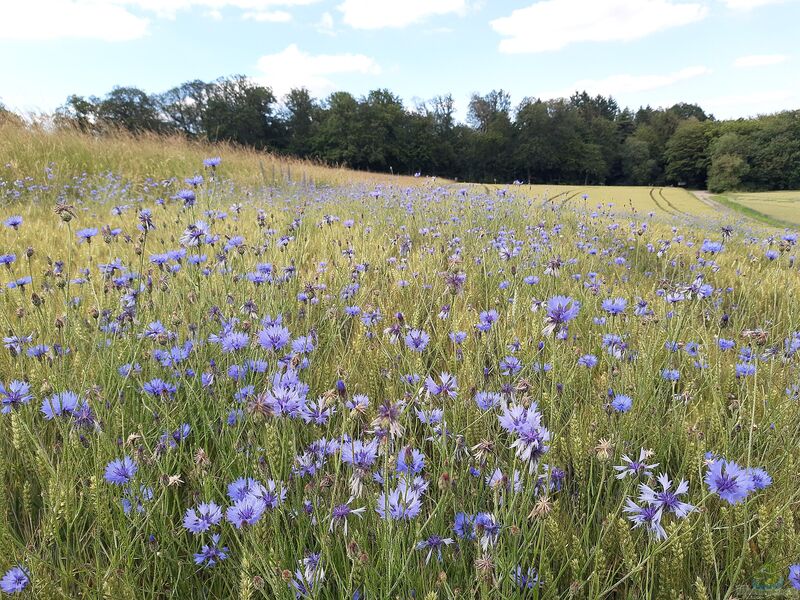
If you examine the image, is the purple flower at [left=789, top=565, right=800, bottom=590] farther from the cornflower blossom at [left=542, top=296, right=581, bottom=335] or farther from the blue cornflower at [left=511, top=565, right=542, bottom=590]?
the cornflower blossom at [left=542, top=296, right=581, bottom=335]

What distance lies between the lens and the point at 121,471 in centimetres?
120

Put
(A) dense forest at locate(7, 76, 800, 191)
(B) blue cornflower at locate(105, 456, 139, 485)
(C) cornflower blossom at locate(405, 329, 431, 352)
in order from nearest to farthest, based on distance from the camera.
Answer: (B) blue cornflower at locate(105, 456, 139, 485), (C) cornflower blossom at locate(405, 329, 431, 352), (A) dense forest at locate(7, 76, 800, 191)

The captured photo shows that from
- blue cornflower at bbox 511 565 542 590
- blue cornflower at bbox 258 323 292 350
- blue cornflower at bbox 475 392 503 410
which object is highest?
blue cornflower at bbox 258 323 292 350

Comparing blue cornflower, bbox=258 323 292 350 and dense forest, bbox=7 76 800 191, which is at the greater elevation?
dense forest, bbox=7 76 800 191

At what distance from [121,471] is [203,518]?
10.5 inches

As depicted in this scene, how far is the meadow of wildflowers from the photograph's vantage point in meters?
1.01

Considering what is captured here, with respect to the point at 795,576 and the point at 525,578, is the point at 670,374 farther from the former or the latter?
the point at 525,578

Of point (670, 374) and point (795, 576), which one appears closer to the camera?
point (795, 576)

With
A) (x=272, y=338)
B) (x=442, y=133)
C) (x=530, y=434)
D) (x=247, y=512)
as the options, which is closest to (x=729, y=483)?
(x=530, y=434)

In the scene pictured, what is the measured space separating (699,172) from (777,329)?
160 ft

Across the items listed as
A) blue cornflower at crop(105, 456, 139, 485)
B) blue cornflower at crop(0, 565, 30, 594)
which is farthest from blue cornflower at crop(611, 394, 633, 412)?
blue cornflower at crop(0, 565, 30, 594)

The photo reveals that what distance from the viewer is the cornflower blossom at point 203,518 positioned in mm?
1107

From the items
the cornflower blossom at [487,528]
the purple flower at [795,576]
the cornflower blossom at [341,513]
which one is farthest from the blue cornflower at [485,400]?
the purple flower at [795,576]

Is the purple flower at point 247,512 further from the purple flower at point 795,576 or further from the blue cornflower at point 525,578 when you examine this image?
the purple flower at point 795,576
